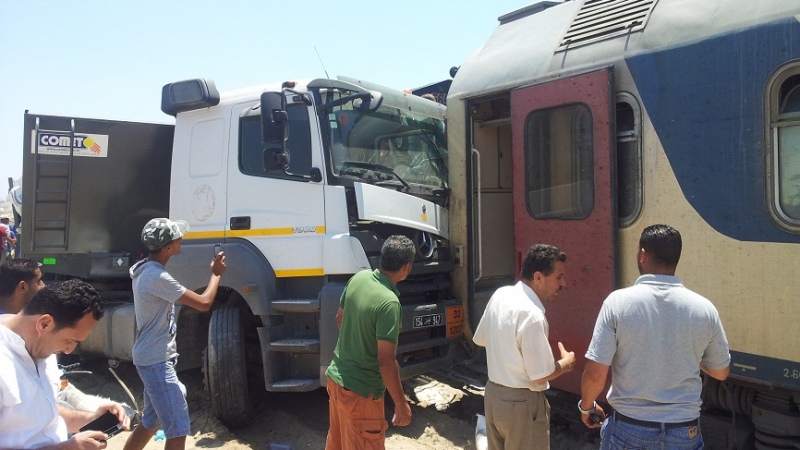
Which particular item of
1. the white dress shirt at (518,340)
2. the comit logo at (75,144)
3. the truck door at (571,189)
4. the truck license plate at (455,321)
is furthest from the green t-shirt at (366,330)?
the comit logo at (75,144)

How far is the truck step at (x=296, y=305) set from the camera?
4731 mm

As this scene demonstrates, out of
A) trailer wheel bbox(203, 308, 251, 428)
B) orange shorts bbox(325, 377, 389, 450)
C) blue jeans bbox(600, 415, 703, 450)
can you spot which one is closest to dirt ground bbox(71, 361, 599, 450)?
trailer wheel bbox(203, 308, 251, 428)

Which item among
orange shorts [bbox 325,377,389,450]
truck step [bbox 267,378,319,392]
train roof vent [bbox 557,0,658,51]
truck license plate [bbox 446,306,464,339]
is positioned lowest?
truck step [bbox 267,378,319,392]

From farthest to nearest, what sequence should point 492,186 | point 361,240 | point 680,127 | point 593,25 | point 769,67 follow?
point 492,186, point 361,240, point 593,25, point 680,127, point 769,67

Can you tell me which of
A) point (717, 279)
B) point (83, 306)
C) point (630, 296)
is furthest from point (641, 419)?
point (83, 306)

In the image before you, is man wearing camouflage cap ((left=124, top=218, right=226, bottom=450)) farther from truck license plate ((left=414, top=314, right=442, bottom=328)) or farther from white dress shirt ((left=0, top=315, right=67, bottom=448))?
truck license plate ((left=414, top=314, right=442, bottom=328))

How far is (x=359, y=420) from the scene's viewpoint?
3273mm

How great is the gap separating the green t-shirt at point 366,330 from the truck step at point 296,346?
1325 millimetres

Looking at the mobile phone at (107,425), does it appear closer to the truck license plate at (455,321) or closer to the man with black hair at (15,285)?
the man with black hair at (15,285)

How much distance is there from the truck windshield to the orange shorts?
6.67 ft

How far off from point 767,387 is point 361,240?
2852 mm

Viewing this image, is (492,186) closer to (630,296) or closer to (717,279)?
(717,279)

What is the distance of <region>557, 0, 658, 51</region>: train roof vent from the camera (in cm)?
403

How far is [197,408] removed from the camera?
5875mm
